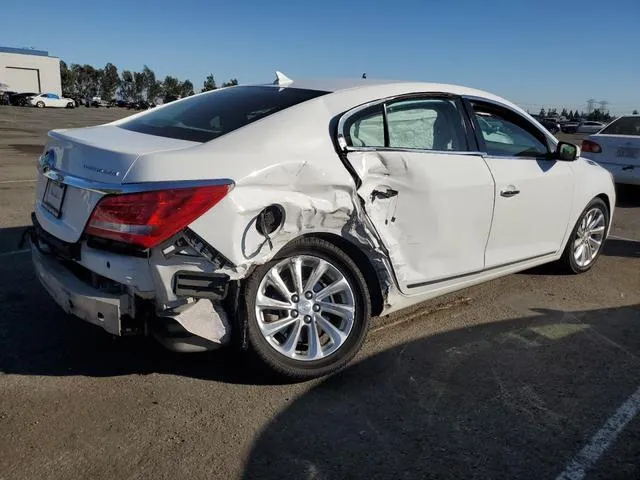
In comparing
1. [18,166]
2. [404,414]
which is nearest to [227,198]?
[404,414]

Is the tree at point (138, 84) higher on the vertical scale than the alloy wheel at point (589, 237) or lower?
higher

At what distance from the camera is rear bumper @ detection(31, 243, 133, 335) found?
2.86 meters

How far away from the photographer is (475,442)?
2816 millimetres

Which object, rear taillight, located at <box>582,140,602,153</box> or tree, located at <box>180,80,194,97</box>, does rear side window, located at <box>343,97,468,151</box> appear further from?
tree, located at <box>180,80,194,97</box>

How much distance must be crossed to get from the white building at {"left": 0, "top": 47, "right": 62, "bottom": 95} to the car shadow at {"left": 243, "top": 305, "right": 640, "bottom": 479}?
79.0 meters

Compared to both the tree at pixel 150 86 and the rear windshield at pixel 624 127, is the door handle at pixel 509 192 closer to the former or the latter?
the rear windshield at pixel 624 127

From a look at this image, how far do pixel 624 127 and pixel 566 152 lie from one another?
6242 millimetres

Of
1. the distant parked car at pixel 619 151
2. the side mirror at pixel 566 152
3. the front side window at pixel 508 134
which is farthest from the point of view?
the distant parked car at pixel 619 151

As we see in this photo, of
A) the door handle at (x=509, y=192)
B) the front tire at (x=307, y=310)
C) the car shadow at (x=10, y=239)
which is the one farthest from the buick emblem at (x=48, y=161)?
the door handle at (x=509, y=192)

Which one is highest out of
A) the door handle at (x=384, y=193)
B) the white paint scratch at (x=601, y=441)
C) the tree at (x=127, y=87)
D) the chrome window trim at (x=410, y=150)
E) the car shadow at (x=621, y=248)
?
the tree at (x=127, y=87)

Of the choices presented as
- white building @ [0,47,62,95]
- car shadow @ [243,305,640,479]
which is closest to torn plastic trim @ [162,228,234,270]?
car shadow @ [243,305,640,479]

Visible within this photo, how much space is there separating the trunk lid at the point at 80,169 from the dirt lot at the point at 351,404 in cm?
85

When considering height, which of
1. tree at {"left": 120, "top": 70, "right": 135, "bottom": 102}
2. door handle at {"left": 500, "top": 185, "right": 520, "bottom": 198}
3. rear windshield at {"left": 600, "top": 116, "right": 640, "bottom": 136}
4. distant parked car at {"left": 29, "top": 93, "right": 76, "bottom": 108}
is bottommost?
door handle at {"left": 500, "top": 185, "right": 520, "bottom": 198}

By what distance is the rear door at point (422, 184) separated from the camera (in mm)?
3490
